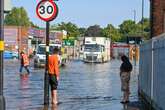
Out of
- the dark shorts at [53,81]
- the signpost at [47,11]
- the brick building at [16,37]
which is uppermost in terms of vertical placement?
the brick building at [16,37]

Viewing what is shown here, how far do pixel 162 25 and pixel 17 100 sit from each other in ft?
33.1

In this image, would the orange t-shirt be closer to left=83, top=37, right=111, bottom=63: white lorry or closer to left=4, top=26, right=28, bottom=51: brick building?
left=83, top=37, right=111, bottom=63: white lorry

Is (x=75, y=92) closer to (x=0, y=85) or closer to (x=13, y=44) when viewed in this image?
(x=0, y=85)

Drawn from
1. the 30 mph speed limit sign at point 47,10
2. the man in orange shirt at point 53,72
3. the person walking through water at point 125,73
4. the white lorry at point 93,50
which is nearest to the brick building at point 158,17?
the person walking through water at point 125,73

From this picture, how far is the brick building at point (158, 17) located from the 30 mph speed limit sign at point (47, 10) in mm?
10806

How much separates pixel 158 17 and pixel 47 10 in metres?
11.1

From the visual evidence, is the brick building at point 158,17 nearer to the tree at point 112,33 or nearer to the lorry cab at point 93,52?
the lorry cab at point 93,52

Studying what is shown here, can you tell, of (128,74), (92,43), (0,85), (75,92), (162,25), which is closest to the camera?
(0,85)

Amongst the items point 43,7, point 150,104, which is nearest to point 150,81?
point 150,104

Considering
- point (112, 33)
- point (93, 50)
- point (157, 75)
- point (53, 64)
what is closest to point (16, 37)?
point (93, 50)

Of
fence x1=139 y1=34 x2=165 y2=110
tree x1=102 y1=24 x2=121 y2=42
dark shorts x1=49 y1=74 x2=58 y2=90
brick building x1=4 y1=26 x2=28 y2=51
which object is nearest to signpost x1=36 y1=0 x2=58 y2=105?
dark shorts x1=49 y1=74 x2=58 y2=90

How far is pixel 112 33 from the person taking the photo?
191250mm

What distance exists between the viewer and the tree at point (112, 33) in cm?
18644

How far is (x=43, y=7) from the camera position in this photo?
67.1 feet
